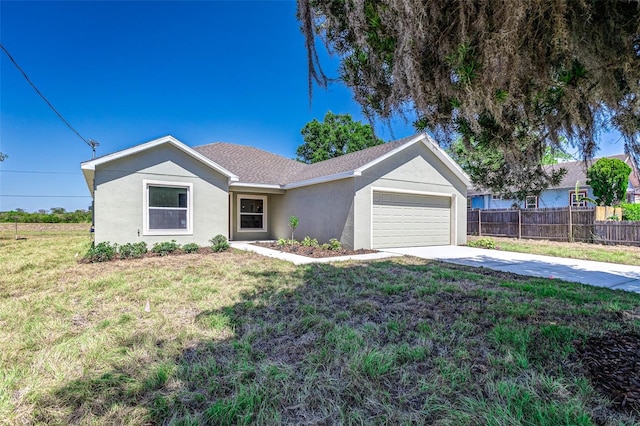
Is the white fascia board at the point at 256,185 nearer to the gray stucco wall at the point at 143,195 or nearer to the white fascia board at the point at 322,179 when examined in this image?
the white fascia board at the point at 322,179

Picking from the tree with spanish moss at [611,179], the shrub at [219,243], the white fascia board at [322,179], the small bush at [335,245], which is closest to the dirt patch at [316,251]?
the small bush at [335,245]

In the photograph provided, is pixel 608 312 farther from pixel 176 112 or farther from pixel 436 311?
pixel 176 112

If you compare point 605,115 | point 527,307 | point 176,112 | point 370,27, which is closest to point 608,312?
point 527,307

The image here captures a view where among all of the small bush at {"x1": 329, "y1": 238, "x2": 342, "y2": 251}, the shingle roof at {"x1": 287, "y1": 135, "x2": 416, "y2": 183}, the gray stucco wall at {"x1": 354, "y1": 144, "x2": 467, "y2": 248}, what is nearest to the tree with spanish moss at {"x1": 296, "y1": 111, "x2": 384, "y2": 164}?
the shingle roof at {"x1": 287, "y1": 135, "x2": 416, "y2": 183}

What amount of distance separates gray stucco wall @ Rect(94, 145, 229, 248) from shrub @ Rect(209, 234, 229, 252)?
0.38 metres

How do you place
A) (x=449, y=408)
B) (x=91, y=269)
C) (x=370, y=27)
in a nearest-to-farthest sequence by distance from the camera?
1. (x=449, y=408)
2. (x=370, y=27)
3. (x=91, y=269)

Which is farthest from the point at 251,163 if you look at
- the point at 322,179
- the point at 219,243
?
the point at 219,243

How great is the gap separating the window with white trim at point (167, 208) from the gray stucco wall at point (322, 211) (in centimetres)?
446

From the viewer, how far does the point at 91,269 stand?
7.98 meters

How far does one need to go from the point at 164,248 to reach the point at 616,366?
11.0 meters

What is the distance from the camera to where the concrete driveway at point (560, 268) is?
6.64 metres

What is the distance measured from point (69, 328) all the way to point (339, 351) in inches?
135

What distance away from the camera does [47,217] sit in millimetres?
28516

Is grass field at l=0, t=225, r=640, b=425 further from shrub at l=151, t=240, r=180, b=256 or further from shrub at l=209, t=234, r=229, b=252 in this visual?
shrub at l=209, t=234, r=229, b=252
